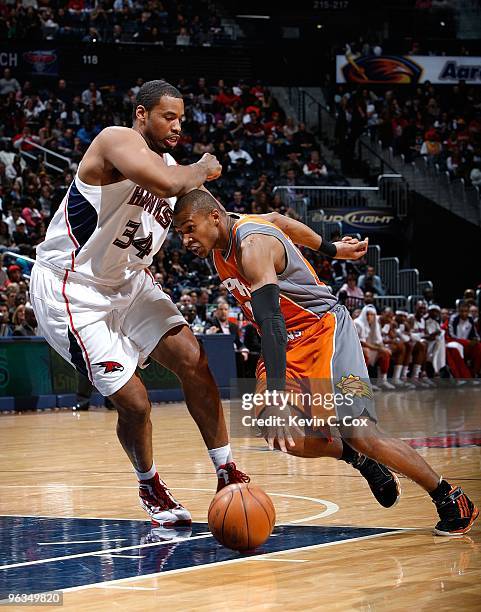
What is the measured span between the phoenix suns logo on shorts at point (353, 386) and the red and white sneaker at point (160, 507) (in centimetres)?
126

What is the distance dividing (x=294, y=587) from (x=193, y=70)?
79.1 ft

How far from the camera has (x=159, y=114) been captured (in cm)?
602

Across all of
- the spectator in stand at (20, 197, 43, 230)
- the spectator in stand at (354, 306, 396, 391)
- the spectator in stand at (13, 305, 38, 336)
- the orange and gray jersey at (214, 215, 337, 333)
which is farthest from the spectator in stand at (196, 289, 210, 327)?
the orange and gray jersey at (214, 215, 337, 333)

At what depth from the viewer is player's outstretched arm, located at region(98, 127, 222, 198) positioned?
561cm

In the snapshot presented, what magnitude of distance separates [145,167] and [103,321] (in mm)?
1065

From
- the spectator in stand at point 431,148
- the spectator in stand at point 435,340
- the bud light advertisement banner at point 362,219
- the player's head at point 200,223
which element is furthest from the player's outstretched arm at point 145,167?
the spectator in stand at point 431,148

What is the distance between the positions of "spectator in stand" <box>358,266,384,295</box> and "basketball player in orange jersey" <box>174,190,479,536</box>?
52.7 ft

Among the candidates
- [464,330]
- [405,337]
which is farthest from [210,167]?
[464,330]

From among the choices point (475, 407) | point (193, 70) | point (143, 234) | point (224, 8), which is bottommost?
point (475, 407)

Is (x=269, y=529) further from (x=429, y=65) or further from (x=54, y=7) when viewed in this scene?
(x=429, y=65)

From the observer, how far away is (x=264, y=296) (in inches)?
204

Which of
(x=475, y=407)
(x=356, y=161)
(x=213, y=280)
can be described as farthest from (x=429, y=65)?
(x=475, y=407)

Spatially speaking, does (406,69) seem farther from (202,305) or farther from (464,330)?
(202,305)

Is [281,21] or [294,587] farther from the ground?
[281,21]
